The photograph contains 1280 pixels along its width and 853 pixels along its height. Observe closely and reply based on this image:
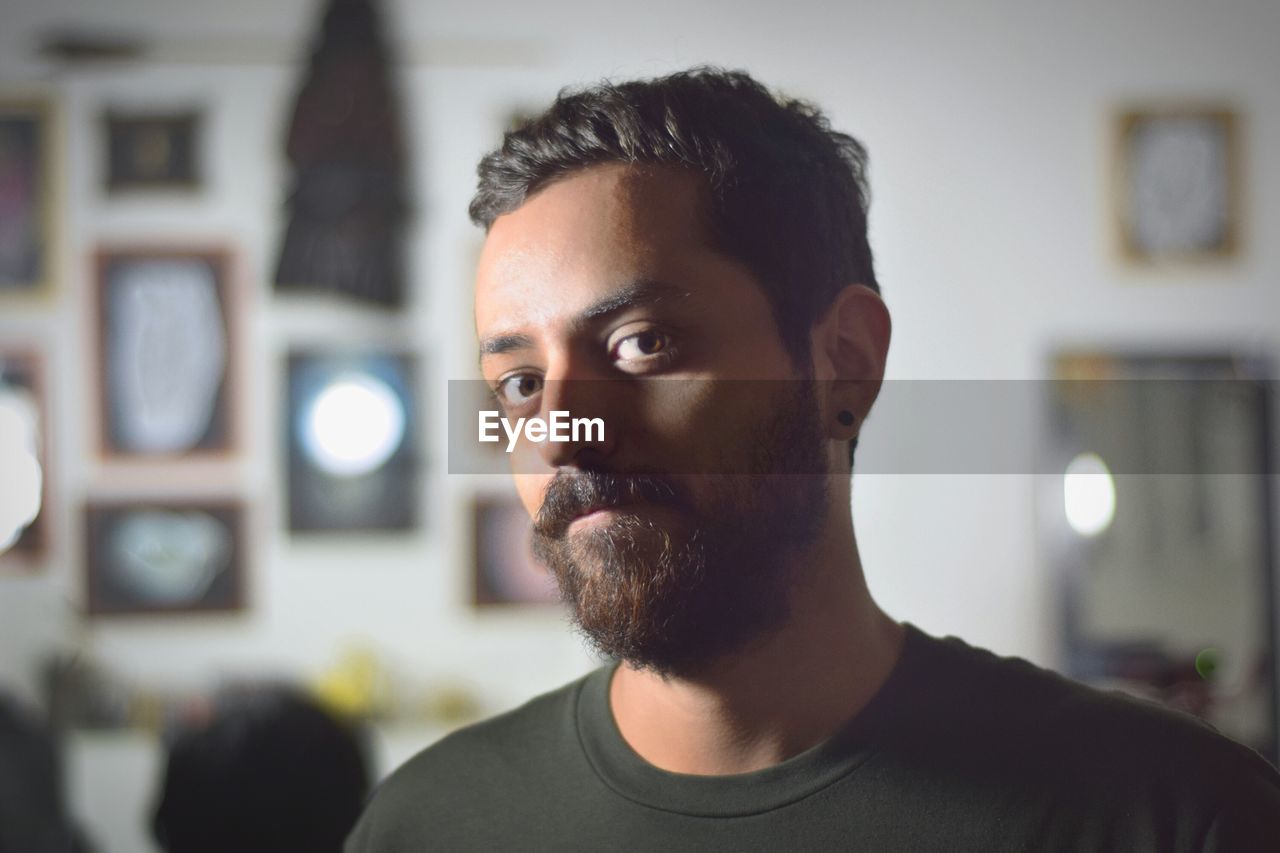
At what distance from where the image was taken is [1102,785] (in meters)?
0.53

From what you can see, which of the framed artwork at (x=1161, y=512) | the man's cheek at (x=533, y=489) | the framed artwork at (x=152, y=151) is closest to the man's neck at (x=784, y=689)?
the man's cheek at (x=533, y=489)

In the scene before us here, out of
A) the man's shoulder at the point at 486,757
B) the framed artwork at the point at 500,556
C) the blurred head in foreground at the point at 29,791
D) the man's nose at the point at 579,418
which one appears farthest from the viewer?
the framed artwork at the point at 500,556

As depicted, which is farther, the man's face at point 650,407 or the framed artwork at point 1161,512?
the framed artwork at point 1161,512

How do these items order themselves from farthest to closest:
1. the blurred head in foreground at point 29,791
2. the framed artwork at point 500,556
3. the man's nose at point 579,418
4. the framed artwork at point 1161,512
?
the framed artwork at point 500,556 → the blurred head in foreground at point 29,791 → the framed artwork at point 1161,512 → the man's nose at point 579,418

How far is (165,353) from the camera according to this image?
1.65 m

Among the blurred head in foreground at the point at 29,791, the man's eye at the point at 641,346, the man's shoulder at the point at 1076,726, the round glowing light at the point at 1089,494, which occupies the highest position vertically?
the man's eye at the point at 641,346

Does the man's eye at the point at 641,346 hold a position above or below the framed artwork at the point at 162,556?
above

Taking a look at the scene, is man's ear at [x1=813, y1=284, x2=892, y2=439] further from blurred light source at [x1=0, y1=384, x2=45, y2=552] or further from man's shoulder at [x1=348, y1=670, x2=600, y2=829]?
blurred light source at [x1=0, y1=384, x2=45, y2=552]

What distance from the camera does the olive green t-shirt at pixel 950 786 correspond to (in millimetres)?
521

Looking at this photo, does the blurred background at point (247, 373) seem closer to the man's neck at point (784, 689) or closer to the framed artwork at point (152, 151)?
the framed artwork at point (152, 151)

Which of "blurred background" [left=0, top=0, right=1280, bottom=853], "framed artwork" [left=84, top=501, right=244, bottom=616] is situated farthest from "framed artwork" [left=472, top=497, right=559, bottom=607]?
"framed artwork" [left=84, top=501, right=244, bottom=616]

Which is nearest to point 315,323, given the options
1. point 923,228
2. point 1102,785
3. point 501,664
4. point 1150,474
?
point 501,664

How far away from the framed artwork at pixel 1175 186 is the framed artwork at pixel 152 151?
1.37 m

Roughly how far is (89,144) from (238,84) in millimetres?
264
